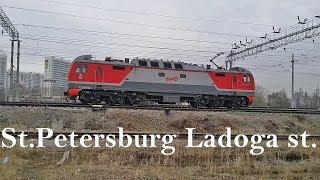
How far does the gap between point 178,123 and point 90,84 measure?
6944mm

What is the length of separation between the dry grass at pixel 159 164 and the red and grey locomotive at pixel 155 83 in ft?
39.8

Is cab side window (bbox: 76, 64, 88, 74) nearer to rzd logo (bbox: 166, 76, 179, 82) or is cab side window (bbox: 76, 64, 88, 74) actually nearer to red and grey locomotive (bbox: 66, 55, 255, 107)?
red and grey locomotive (bbox: 66, 55, 255, 107)

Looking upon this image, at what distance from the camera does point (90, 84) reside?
81.1 ft

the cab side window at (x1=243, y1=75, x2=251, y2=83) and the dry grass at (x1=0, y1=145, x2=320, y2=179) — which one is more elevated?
the cab side window at (x1=243, y1=75, x2=251, y2=83)

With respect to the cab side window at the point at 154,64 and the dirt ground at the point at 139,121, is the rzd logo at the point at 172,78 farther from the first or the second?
the dirt ground at the point at 139,121

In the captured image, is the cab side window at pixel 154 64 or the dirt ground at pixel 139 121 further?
the cab side window at pixel 154 64

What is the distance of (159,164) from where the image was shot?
1166cm

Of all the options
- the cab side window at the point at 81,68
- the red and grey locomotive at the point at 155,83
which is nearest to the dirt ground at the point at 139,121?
the red and grey locomotive at the point at 155,83

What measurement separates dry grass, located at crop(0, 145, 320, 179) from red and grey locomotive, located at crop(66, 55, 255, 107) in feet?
39.8

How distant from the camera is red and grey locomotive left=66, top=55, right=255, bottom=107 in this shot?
81.5 ft

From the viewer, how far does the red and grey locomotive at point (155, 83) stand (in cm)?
2484

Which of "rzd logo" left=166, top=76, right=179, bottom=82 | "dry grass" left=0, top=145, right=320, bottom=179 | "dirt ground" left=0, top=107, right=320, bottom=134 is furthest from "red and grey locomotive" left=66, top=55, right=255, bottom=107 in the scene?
"dry grass" left=0, top=145, right=320, bottom=179

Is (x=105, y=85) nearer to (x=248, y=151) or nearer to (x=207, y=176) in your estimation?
(x=248, y=151)

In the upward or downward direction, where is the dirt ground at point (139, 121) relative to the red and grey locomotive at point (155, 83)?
downward
